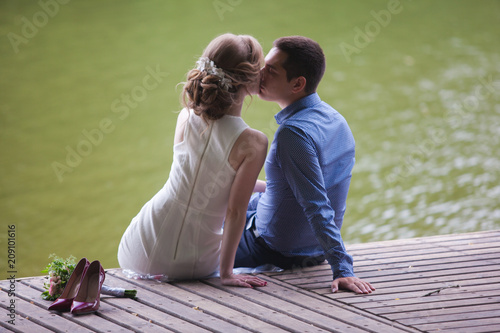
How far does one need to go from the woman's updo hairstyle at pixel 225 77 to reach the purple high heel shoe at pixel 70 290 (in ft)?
→ 2.69

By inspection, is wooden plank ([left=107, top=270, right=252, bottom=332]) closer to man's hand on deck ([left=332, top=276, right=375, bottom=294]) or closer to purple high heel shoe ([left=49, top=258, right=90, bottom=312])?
purple high heel shoe ([left=49, top=258, right=90, bottom=312])

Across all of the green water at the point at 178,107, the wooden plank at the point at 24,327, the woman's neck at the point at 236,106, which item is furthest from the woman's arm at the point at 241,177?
the green water at the point at 178,107

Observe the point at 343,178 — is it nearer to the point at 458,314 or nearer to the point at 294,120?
the point at 294,120

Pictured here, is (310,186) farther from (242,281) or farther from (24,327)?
(24,327)

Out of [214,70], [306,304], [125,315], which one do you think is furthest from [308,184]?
[125,315]

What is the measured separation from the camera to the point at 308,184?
2980 mm

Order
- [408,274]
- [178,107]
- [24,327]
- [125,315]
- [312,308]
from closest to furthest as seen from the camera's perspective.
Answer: [24,327] < [125,315] < [312,308] < [408,274] < [178,107]

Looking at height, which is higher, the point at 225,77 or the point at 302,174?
the point at 225,77

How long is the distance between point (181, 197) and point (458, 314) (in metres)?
1.26

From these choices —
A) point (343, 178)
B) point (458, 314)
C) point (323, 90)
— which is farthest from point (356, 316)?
point (323, 90)

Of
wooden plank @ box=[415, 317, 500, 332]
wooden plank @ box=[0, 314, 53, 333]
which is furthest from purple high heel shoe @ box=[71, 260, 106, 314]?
wooden plank @ box=[415, 317, 500, 332]

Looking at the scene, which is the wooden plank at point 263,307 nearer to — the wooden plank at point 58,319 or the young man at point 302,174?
the young man at point 302,174

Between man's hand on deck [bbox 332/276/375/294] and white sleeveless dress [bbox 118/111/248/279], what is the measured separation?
0.56 meters

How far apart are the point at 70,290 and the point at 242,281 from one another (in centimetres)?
75
